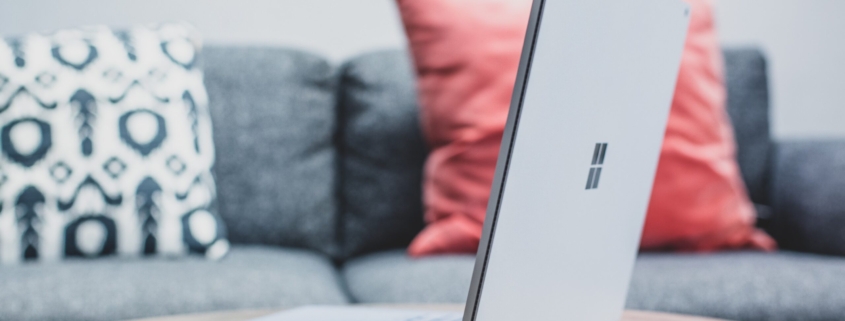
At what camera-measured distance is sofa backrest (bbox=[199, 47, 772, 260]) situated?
1.31 metres

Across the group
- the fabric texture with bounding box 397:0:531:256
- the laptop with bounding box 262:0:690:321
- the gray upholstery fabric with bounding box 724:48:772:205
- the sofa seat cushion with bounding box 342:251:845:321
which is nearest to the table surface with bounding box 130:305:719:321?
the laptop with bounding box 262:0:690:321

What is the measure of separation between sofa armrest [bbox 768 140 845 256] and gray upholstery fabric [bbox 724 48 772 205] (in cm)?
3

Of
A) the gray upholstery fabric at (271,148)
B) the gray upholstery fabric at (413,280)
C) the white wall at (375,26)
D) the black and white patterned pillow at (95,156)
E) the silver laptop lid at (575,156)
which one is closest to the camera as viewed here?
the silver laptop lid at (575,156)

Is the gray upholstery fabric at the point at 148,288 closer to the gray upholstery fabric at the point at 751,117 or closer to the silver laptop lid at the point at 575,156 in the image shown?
the silver laptop lid at the point at 575,156

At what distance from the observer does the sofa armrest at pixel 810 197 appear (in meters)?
1.16

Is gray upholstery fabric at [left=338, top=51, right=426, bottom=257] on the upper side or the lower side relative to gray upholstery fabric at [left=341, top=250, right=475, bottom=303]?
upper

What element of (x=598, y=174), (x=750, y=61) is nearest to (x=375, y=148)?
(x=750, y=61)

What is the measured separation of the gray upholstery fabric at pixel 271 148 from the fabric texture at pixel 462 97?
282mm

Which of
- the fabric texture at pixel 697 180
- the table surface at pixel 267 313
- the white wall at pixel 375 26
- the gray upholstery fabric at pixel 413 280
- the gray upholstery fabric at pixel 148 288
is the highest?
the white wall at pixel 375 26

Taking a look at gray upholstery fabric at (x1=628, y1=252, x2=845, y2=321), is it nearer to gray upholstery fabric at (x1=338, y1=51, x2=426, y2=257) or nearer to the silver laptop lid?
the silver laptop lid

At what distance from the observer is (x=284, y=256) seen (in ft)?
3.90

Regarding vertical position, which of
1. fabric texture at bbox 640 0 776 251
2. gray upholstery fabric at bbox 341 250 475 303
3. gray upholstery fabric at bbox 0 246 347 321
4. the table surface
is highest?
fabric texture at bbox 640 0 776 251

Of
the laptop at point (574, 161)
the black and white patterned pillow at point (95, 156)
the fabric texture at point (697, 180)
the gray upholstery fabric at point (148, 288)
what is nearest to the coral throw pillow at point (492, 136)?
the fabric texture at point (697, 180)

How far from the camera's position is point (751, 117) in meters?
1.37
